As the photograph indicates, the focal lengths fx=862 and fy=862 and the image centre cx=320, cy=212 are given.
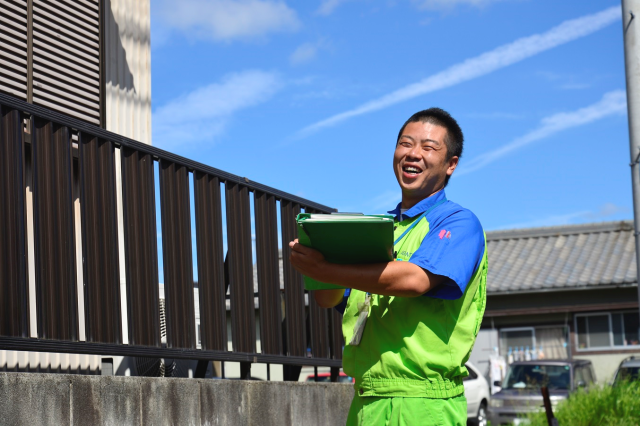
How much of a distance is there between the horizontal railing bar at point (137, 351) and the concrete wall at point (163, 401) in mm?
257

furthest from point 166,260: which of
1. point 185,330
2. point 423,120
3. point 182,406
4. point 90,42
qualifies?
point 90,42

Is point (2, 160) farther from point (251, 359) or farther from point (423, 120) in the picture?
point (251, 359)

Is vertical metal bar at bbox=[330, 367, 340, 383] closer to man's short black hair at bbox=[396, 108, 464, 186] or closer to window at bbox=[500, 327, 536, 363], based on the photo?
man's short black hair at bbox=[396, 108, 464, 186]

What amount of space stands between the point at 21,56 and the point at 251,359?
10.6ft

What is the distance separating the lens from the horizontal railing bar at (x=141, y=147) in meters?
4.39

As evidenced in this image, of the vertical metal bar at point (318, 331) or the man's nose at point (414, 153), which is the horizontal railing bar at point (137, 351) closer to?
the vertical metal bar at point (318, 331)

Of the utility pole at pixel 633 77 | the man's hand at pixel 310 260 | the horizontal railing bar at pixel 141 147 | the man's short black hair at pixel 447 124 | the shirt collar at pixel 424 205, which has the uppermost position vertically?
Answer: the utility pole at pixel 633 77

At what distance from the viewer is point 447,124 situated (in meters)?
3.33

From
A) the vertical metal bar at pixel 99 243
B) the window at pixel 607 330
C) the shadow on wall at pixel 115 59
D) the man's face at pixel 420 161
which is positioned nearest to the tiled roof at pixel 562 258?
the window at pixel 607 330

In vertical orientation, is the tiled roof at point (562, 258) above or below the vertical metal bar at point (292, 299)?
above

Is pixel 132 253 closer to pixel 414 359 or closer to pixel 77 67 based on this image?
pixel 414 359

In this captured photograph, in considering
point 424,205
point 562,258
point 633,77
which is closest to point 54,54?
point 633,77

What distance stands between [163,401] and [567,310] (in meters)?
25.1

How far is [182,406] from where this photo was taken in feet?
16.2
